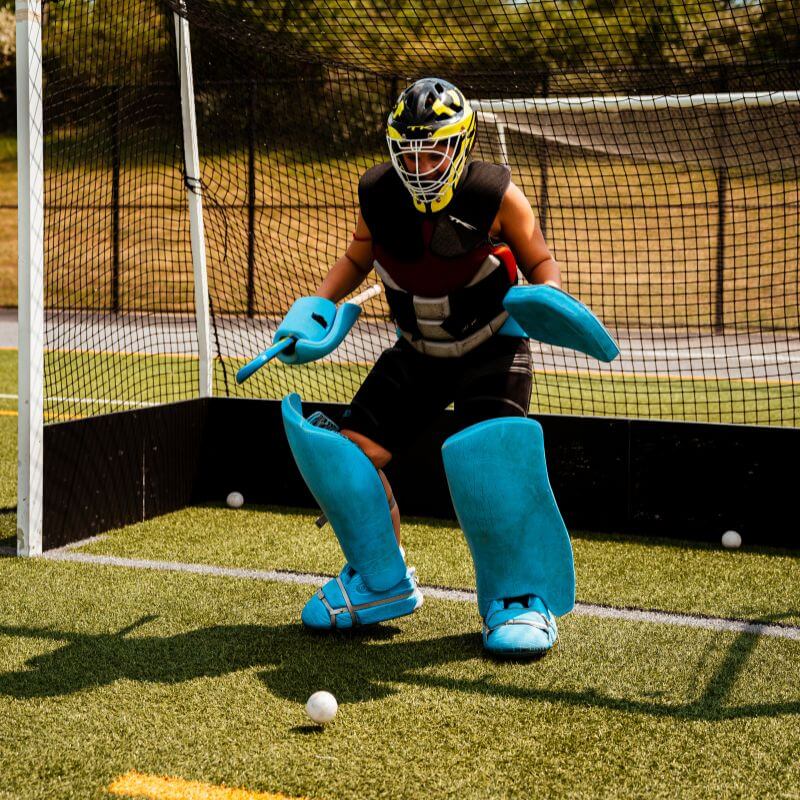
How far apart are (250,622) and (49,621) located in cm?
68

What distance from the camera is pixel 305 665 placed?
133 inches

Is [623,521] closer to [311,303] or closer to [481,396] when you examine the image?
[481,396]

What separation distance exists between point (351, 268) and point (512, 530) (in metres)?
1.11

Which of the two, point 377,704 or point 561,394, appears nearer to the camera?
point 377,704

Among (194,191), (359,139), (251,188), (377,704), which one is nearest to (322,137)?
(359,139)

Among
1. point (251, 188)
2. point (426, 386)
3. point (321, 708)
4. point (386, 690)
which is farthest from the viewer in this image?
point (251, 188)

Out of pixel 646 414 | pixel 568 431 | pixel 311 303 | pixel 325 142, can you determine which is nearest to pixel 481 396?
pixel 311 303

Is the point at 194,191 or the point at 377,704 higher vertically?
the point at 194,191

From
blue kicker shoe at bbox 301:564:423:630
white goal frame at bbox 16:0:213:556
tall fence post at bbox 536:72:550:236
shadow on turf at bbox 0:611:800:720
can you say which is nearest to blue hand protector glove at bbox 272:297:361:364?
blue kicker shoe at bbox 301:564:423:630

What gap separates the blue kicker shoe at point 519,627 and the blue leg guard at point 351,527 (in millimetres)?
362

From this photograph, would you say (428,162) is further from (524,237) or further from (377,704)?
(377,704)

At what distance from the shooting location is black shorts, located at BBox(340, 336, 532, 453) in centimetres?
362

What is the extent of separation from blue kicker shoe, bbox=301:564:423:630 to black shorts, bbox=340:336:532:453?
1.58 ft

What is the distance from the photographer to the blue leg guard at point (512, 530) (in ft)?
11.2
